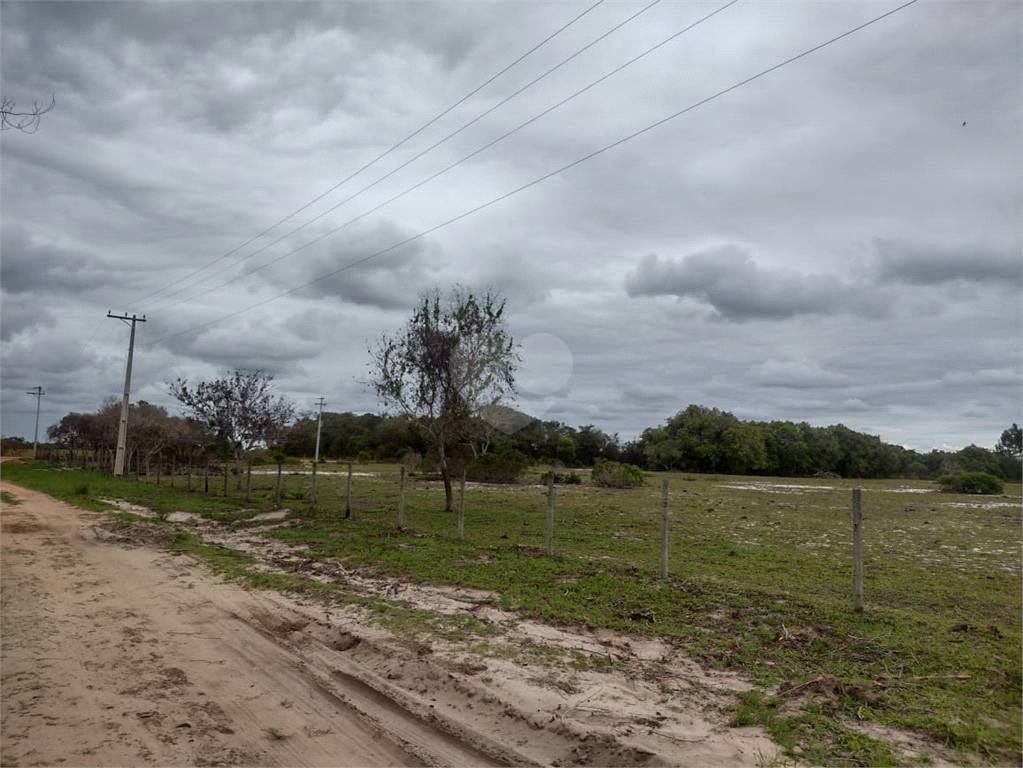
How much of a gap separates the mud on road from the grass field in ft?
1.99

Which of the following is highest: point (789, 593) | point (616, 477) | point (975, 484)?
point (975, 484)

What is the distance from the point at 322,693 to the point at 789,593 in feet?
21.4

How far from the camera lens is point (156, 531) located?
58.6 ft

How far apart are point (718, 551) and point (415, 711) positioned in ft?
33.8

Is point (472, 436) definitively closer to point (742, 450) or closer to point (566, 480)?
point (566, 480)

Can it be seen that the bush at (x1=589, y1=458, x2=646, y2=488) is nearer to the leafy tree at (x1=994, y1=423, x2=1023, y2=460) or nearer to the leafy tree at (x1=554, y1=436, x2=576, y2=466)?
the leafy tree at (x1=554, y1=436, x2=576, y2=466)

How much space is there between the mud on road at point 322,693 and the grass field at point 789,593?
0.61m

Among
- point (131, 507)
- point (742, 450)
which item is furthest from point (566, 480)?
point (742, 450)

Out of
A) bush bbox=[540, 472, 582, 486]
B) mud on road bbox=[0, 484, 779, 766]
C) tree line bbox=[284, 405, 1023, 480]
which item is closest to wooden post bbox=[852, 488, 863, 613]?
mud on road bbox=[0, 484, 779, 766]

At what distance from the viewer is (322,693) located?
6359 mm

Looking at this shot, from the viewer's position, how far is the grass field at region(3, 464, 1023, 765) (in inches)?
212

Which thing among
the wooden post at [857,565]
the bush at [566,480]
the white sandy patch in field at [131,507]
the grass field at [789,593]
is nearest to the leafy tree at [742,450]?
the bush at [566,480]

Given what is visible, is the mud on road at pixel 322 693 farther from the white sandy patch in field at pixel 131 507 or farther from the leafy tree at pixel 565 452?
the leafy tree at pixel 565 452

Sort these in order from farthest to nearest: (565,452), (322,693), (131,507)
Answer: (565,452) < (131,507) < (322,693)
